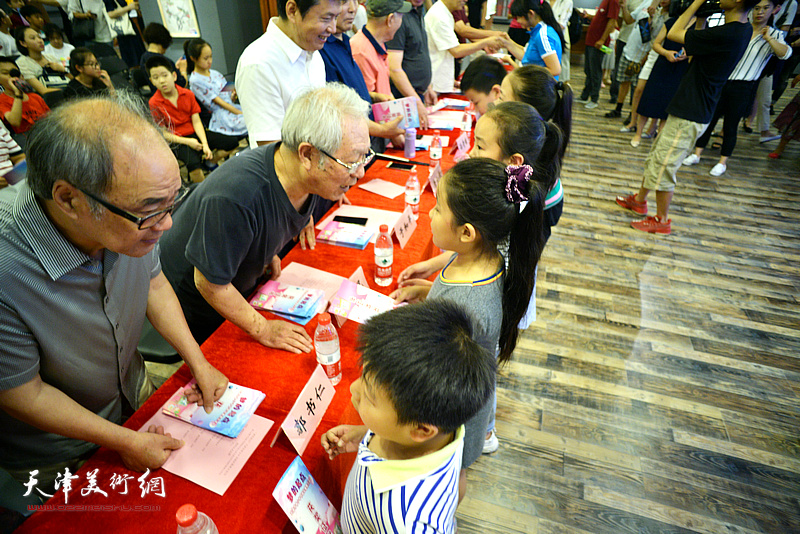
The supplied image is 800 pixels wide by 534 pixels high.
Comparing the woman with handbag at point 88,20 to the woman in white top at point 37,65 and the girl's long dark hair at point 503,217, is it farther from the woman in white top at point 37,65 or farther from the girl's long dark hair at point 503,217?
the girl's long dark hair at point 503,217

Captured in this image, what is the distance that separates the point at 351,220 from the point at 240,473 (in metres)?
1.31

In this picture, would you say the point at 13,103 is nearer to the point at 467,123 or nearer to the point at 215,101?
the point at 215,101

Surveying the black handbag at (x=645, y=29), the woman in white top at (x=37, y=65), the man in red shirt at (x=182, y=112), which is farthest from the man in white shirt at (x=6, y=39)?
the black handbag at (x=645, y=29)

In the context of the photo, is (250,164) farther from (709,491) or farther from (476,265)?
(709,491)

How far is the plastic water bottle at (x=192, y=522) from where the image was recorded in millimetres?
714

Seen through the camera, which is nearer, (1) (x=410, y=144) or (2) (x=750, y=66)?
(1) (x=410, y=144)

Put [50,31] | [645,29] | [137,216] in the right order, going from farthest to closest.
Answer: [645,29] < [50,31] < [137,216]

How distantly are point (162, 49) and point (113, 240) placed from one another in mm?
4565

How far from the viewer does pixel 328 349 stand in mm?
1243

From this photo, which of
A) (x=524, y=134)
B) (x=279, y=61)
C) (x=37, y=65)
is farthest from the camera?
(x=37, y=65)

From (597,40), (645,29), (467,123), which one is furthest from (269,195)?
(597,40)

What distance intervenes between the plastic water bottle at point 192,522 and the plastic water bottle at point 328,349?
1.56 ft

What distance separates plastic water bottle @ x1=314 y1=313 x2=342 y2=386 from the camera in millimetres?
1221

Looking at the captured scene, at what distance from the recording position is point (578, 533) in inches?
64.2
